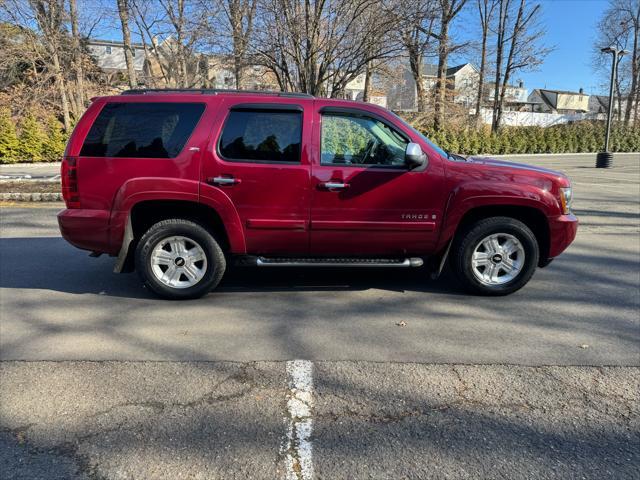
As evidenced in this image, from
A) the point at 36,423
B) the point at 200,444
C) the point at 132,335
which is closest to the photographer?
the point at 200,444

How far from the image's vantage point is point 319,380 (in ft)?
10.4

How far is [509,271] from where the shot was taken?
192 inches

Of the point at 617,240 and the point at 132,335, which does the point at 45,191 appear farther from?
the point at 617,240

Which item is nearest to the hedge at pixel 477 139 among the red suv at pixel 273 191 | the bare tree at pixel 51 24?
the bare tree at pixel 51 24

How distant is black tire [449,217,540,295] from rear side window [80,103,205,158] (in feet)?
9.42

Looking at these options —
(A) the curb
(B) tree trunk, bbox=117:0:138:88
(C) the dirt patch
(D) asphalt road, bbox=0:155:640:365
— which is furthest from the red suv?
(B) tree trunk, bbox=117:0:138:88

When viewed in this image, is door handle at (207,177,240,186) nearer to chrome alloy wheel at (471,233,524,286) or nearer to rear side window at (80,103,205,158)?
rear side window at (80,103,205,158)

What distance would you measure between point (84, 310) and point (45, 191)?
8.71m

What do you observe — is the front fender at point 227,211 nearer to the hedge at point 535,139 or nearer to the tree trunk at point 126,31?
the tree trunk at point 126,31

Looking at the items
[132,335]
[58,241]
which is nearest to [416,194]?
[132,335]

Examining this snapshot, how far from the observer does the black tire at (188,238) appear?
458 centimetres

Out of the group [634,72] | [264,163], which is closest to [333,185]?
[264,163]

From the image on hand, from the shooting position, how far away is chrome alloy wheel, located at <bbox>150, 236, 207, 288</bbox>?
465 centimetres

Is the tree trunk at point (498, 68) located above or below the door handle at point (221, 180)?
above
